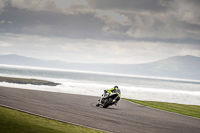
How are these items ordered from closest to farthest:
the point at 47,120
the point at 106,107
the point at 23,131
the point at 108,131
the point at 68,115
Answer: the point at 23,131 → the point at 108,131 → the point at 47,120 → the point at 68,115 → the point at 106,107

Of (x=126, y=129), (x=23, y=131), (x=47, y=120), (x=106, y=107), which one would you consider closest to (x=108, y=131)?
(x=126, y=129)

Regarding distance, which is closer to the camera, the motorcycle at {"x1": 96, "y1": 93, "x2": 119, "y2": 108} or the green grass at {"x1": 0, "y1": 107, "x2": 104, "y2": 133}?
the green grass at {"x1": 0, "y1": 107, "x2": 104, "y2": 133}

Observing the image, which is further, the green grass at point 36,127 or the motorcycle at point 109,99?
the motorcycle at point 109,99

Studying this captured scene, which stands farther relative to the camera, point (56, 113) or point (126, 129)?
point (56, 113)

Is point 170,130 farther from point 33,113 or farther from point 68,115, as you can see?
point 33,113

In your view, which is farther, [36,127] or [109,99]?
[109,99]

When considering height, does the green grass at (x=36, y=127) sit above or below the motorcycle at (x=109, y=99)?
below

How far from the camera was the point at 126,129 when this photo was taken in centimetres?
1250

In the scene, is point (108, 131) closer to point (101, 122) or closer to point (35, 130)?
point (101, 122)

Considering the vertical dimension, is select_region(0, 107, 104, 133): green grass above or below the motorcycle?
below

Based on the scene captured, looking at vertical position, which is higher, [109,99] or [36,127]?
[109,99]

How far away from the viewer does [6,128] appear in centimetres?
937

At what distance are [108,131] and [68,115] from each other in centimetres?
375

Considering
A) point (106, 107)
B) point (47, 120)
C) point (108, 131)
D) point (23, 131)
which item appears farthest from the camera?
point (106, 107)
